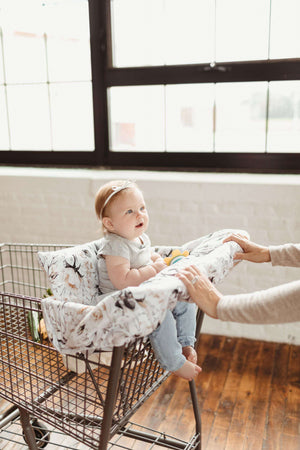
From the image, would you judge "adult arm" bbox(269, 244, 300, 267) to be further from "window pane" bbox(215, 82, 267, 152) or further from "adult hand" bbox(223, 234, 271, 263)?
"window pane" bbox(215, 82, 267, 152)

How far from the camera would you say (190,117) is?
3.06 meters

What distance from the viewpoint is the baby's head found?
1.68 m

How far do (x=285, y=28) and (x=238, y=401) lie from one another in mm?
2121

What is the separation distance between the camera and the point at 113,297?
4.03ft

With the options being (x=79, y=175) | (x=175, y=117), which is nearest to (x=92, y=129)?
(x=79, y=175)

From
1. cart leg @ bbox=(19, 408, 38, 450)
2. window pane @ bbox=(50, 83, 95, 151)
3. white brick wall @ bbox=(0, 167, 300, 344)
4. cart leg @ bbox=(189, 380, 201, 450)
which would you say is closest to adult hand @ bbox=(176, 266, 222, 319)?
cart leg @ bbox=(189, 380, 201, 450)

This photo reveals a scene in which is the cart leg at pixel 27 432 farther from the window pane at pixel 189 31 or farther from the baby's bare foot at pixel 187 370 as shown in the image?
the window pane at pixel 189 31

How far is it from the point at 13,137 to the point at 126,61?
3.55 feet

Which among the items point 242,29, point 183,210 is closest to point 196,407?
point 183,210

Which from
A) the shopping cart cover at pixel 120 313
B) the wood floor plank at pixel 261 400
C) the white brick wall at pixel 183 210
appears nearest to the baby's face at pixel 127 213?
the shopping cart cover at pixel 120 313

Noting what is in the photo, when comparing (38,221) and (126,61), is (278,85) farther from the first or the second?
(38,221)

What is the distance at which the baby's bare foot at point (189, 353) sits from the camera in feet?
5.48

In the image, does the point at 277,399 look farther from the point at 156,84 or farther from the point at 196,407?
the point at 156,84

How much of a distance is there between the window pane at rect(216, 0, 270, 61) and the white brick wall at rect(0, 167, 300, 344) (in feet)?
2.46
